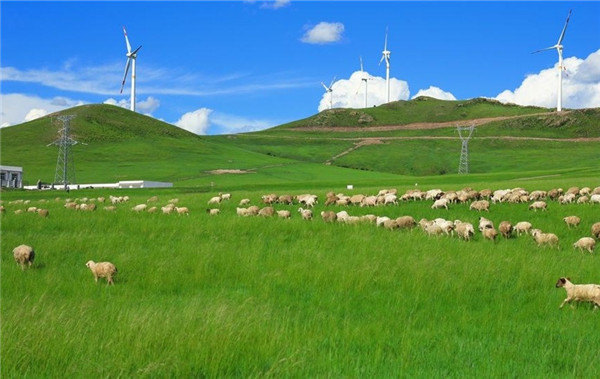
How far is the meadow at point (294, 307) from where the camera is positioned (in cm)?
678

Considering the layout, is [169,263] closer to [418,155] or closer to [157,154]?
[157,154]

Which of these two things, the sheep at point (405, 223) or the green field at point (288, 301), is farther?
the sheep at point (405, 223)

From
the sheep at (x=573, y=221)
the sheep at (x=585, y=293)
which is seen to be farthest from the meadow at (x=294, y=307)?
the sheep at (x=573, y=221)

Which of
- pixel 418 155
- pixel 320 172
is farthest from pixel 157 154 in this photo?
pixel 418 155

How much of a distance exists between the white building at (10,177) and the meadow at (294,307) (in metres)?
80.0

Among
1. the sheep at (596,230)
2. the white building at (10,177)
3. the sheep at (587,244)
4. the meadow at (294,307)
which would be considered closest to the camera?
the meadow at (294,307)

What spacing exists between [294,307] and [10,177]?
93301 mm

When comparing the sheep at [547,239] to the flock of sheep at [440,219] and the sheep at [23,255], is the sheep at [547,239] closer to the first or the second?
the flock of sheep at [440,219]

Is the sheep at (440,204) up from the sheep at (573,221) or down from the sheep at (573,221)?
up

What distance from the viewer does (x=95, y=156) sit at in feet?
405

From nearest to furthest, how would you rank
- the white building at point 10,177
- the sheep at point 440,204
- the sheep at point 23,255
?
the sheep at point 23,255 → the sheep at point 440,204 → the white building at point 10,177

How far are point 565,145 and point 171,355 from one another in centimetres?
15527

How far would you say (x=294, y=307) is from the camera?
9.72 metres

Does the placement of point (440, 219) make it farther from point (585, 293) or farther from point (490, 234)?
point (585, 293)
